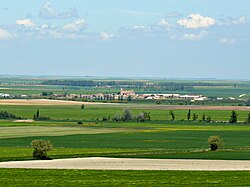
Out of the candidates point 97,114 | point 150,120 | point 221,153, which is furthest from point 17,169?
point 97,114

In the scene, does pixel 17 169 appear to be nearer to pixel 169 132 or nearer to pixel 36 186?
pixel 36 186

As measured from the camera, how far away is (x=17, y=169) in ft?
171

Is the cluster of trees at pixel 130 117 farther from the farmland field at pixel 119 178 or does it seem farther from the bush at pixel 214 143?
the farmland field at pixel 119 178

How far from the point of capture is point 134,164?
182ft

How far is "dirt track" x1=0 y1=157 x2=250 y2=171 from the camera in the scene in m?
53.0

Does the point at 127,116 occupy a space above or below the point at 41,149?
below

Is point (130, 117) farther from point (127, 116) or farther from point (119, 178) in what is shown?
point (119, 178)

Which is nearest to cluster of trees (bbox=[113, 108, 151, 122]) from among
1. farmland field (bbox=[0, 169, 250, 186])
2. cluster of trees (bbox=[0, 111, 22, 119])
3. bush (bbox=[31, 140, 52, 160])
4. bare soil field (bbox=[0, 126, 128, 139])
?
cluster of trees (bbox=[0, 111, 22, 119])

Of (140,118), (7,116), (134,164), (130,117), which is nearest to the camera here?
(134,164)

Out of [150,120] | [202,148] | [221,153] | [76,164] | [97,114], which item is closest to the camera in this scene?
[76,164]

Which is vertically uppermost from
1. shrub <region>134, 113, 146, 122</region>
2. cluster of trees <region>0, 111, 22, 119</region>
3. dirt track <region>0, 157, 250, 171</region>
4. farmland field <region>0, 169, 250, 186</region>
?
farmland field <region>0, 169, 250, 186</region>

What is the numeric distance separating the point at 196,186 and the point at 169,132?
4680 centimetres

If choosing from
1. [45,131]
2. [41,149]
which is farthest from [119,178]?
[45,131]

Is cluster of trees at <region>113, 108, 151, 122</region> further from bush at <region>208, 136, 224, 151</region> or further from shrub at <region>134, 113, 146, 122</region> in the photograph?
bush at <region>208, 136, 224, 151</region>
